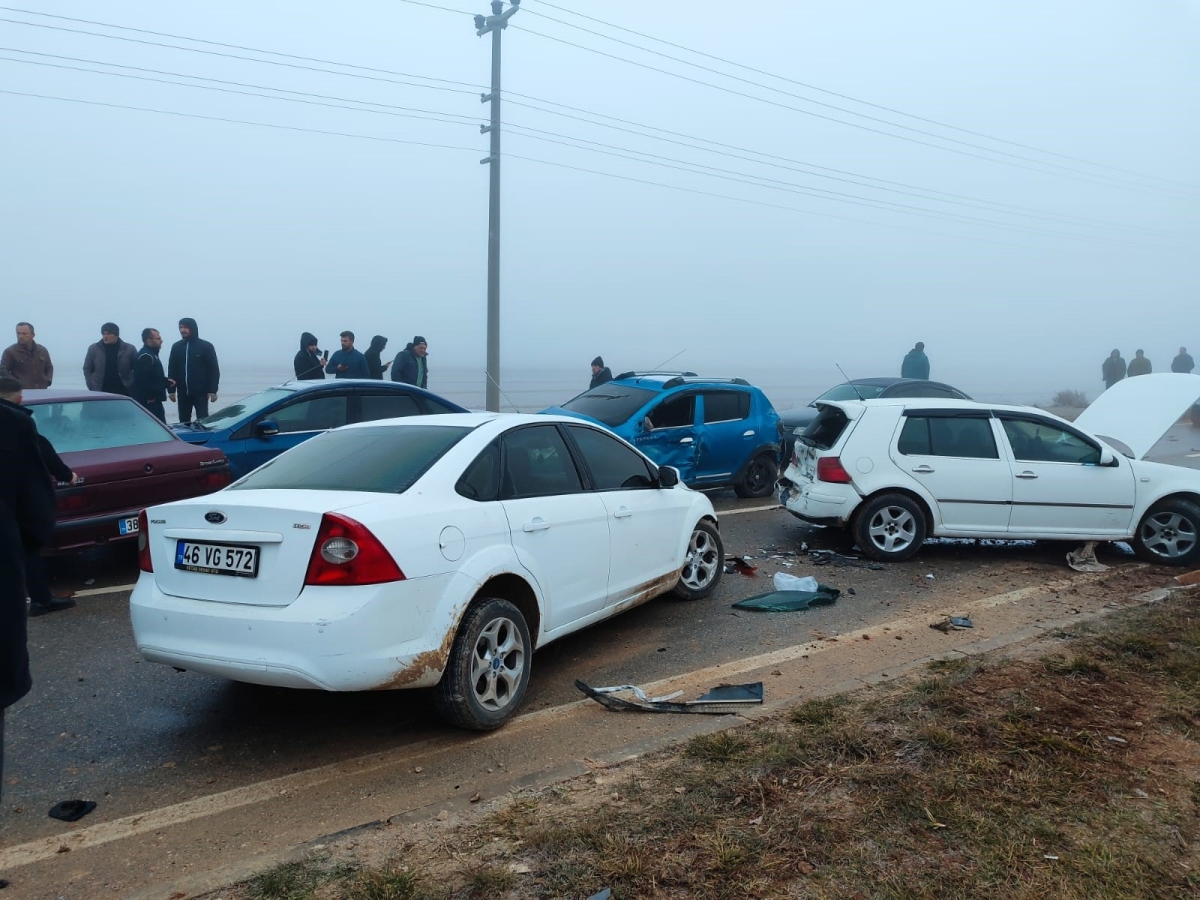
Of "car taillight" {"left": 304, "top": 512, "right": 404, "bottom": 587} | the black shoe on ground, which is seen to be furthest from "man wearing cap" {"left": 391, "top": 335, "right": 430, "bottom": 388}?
"car taillight" {"left": 304, "top": 512, "right": 404, "bottom": 587}

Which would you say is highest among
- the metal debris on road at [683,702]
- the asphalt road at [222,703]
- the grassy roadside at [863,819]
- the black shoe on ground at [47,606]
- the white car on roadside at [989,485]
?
the white car on roadside at [989,485]

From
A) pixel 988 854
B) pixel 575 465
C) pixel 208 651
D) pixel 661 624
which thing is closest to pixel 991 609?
pixel 661 624

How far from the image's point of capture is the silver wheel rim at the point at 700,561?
7.04 metres

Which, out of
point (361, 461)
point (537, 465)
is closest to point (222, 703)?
point (361, 461)

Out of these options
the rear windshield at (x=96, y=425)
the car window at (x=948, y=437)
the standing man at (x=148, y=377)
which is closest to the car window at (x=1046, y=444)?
the car window at (x=948, y=437)

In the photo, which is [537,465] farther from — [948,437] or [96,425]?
[948,437]

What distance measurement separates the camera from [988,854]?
3.33 metres

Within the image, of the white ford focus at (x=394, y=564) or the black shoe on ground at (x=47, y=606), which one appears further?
the black shoe on ground at (x=47, y=606)

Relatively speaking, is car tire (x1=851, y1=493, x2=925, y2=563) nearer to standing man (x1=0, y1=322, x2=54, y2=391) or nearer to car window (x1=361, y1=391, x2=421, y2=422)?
car window (x1=361, y1=391, x2=421, y2=422)

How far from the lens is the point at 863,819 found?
3566 millimetres

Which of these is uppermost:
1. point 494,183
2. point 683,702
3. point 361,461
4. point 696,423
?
point 494,183

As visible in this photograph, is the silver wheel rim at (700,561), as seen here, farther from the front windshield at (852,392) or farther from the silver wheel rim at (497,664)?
the front windshield at (852,392)

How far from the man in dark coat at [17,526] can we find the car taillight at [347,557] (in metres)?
1.09

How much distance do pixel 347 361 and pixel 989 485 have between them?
31.4 feet
